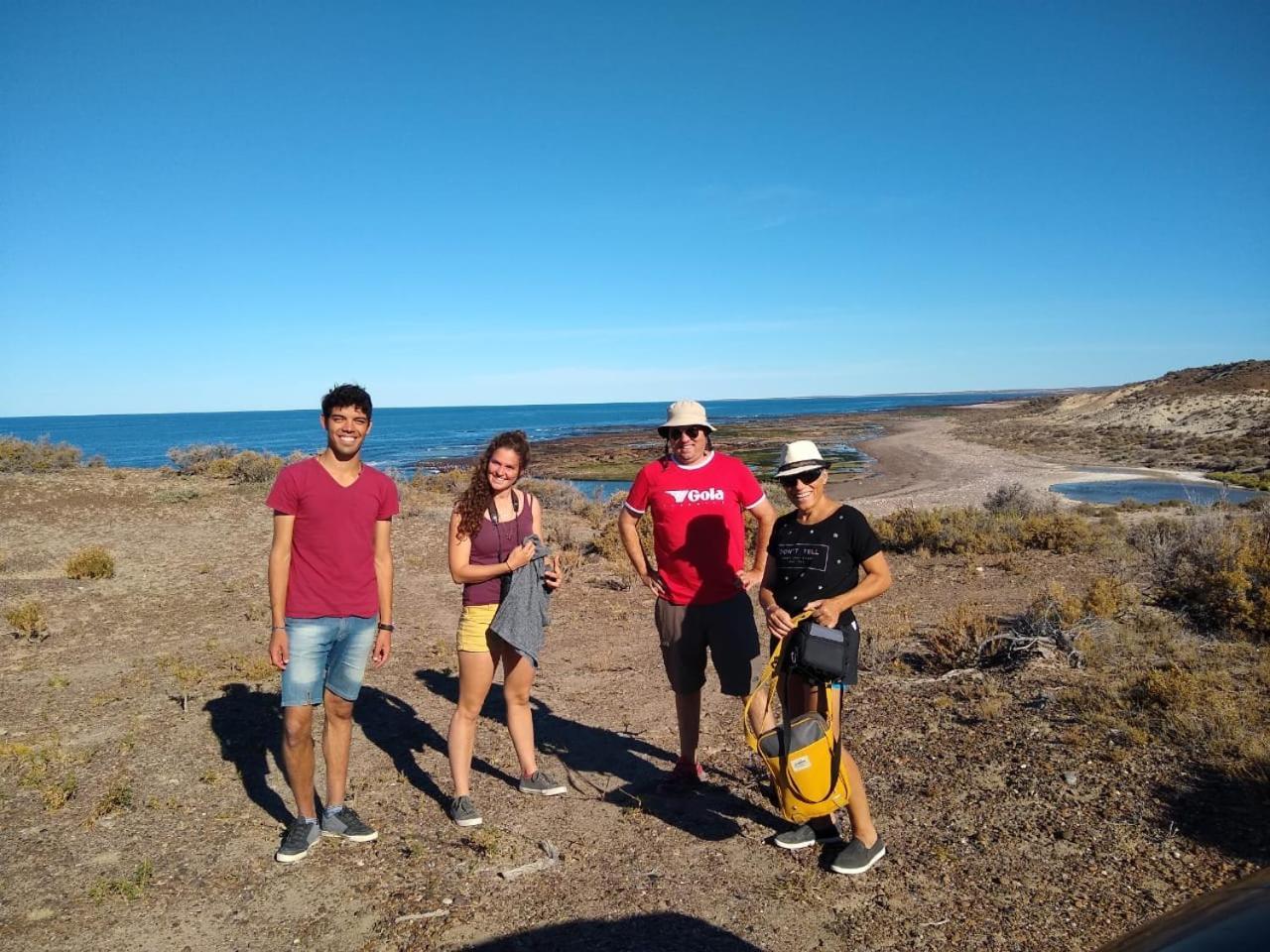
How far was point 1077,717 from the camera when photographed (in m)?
4.95

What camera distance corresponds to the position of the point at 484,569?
377 cm

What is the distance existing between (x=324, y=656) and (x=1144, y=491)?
26.2m

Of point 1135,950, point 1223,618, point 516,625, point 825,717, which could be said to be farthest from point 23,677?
point 1223,618

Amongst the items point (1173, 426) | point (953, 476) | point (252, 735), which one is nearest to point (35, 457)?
point (252, 735)

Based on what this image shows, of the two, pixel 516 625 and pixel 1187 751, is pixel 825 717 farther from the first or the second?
pixel 1187 751

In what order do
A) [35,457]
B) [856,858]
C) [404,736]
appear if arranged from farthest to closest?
[35,457], [404,736], [856,858]

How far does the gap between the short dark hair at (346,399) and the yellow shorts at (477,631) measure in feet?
3.52

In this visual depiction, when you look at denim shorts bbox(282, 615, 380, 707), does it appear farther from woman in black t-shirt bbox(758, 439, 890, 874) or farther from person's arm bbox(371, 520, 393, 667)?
woman in black t-shirt bbox(758, 439, 890, 874)

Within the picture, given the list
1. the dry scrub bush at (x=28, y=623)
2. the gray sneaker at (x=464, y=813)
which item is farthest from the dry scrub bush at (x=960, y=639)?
the dry scrub bush at (x=28, y=623)

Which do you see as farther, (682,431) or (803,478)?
(682,431)

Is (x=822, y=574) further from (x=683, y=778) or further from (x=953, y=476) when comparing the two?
(x=953, y=476)

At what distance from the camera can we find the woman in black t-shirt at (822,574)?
3.24m

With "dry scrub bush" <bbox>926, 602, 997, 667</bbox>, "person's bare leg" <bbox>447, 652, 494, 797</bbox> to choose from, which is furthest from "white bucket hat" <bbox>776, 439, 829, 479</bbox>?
"dry scrub bush" <bbox>926, 602, 997, 667</bbox>

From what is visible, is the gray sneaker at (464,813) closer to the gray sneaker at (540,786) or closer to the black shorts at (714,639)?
the gray sneaker at (540,786)
